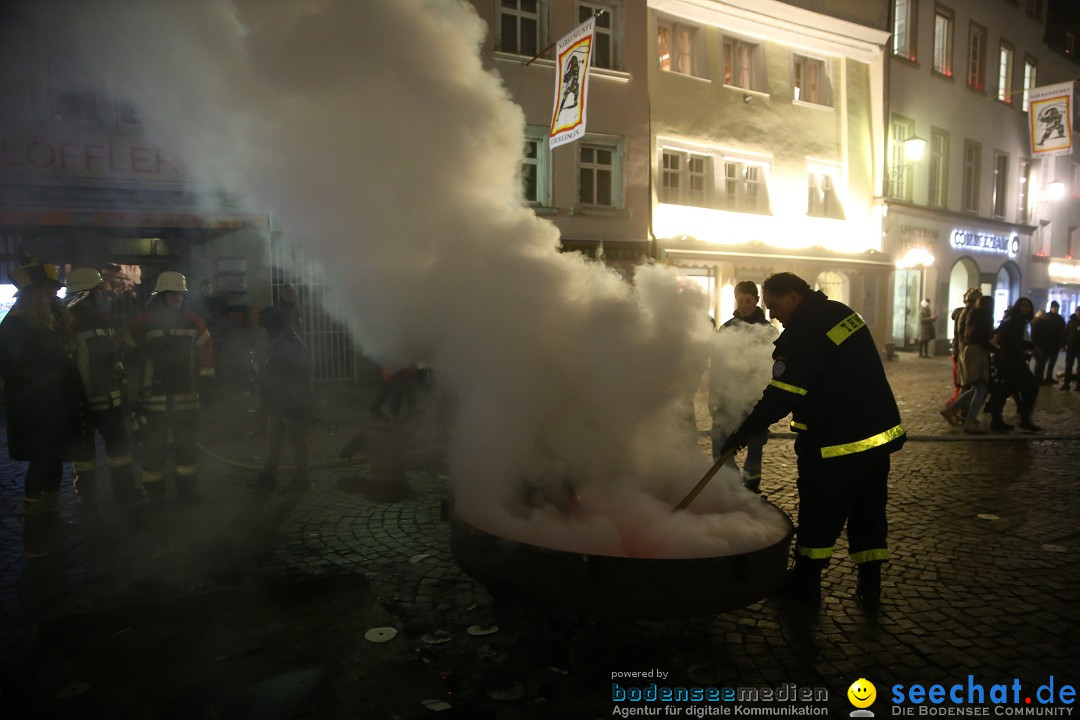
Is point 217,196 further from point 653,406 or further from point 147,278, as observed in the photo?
point 653,406

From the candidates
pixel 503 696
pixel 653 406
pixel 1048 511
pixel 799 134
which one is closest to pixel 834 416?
pixel 653 406

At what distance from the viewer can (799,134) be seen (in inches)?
687

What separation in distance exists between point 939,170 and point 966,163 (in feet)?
6.57

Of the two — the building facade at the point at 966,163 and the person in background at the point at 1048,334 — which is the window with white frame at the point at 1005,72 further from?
the person in background at the point at 1048,334

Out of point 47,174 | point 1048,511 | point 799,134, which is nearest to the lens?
point 1048,511

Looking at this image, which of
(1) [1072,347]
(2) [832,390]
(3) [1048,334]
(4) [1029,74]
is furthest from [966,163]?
(2) [832,390]

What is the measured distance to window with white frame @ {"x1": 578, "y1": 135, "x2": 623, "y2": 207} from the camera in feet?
47.2

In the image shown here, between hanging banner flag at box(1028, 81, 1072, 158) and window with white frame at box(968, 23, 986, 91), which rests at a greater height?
window with white frame at box(968, 23, 986, 91)

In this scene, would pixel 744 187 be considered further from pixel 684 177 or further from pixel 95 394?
pixel 95 394

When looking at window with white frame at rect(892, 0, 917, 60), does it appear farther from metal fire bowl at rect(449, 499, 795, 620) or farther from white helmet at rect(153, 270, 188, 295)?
metal fire bowl at rect(449, 499, 795, 620)

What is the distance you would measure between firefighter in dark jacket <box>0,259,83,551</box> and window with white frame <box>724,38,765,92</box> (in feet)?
51.6

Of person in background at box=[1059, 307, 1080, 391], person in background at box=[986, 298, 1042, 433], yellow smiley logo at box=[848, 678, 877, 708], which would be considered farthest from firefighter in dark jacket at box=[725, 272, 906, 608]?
person in background at box=[1059, 307, 1080, 391]

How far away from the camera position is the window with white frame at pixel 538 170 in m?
13.8

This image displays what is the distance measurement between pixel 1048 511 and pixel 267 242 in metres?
11.8
